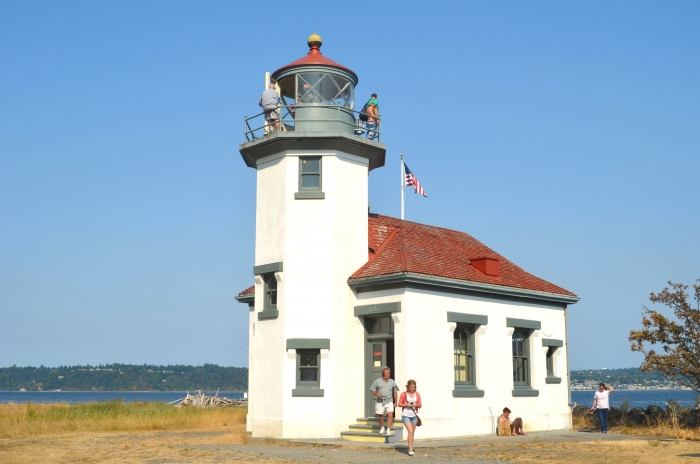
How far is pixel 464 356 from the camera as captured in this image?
20.9 meters

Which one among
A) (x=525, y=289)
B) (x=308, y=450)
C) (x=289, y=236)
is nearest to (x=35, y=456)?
(x=308, y=450)

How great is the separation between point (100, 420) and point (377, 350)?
36.4 ft

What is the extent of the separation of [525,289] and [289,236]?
290 inches

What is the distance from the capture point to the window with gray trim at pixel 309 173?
20516 mm

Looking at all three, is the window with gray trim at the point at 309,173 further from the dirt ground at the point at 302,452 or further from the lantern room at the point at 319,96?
the dirt ground at the point at 302,452

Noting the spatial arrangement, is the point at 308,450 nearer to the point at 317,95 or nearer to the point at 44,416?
the point at 317,95

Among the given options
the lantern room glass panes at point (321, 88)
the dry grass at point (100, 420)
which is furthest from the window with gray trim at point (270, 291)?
the lantern room glass panes at point (321, 88)

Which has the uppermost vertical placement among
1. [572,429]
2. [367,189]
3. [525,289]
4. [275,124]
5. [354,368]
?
[275,124]

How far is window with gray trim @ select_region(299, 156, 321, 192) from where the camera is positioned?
20.5 metres

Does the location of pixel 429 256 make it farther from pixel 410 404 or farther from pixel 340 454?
pixel 340 454

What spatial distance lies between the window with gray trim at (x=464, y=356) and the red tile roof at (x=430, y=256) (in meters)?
1.46

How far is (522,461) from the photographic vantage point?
1448cm

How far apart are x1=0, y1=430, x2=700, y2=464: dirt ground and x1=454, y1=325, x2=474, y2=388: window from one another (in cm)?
285

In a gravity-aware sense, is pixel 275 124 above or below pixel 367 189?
above
